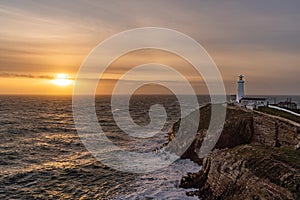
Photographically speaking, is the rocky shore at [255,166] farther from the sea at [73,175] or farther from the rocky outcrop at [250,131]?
the sea at [73,175]

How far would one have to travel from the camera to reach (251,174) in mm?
15461

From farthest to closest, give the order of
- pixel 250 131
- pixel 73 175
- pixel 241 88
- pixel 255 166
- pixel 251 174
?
pixel 241 88, pixel 250 131, pixel 73 175, pixel 255 166, pixel 251 174

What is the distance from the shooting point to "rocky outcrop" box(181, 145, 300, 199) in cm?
1373

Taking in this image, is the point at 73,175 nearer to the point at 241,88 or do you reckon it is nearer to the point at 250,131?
the point at 250,131

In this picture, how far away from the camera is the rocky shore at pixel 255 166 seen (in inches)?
550

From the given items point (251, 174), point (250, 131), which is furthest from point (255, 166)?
point (250, 131)

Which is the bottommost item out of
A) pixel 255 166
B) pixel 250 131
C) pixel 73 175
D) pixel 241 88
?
pixel 73 175

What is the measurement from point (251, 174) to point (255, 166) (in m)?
0.60

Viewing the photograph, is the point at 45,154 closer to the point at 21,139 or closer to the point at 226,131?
the point at 21,139

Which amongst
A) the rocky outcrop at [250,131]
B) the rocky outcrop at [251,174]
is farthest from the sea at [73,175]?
the rocky outcrop at [250,131]

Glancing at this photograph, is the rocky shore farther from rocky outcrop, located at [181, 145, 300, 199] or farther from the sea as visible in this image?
the sea

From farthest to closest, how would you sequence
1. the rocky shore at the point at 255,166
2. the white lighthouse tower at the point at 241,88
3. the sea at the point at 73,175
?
the white lighthouse tower at the point at 241,88, the sea at the point at 73,175, the rocky shore at the point at 255,166

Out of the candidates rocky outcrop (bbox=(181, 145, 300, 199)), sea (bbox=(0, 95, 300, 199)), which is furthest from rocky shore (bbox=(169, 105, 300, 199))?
sea (bbox=(0, 95, 300, 199))

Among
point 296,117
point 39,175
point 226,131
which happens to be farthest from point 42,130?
point 296,117
